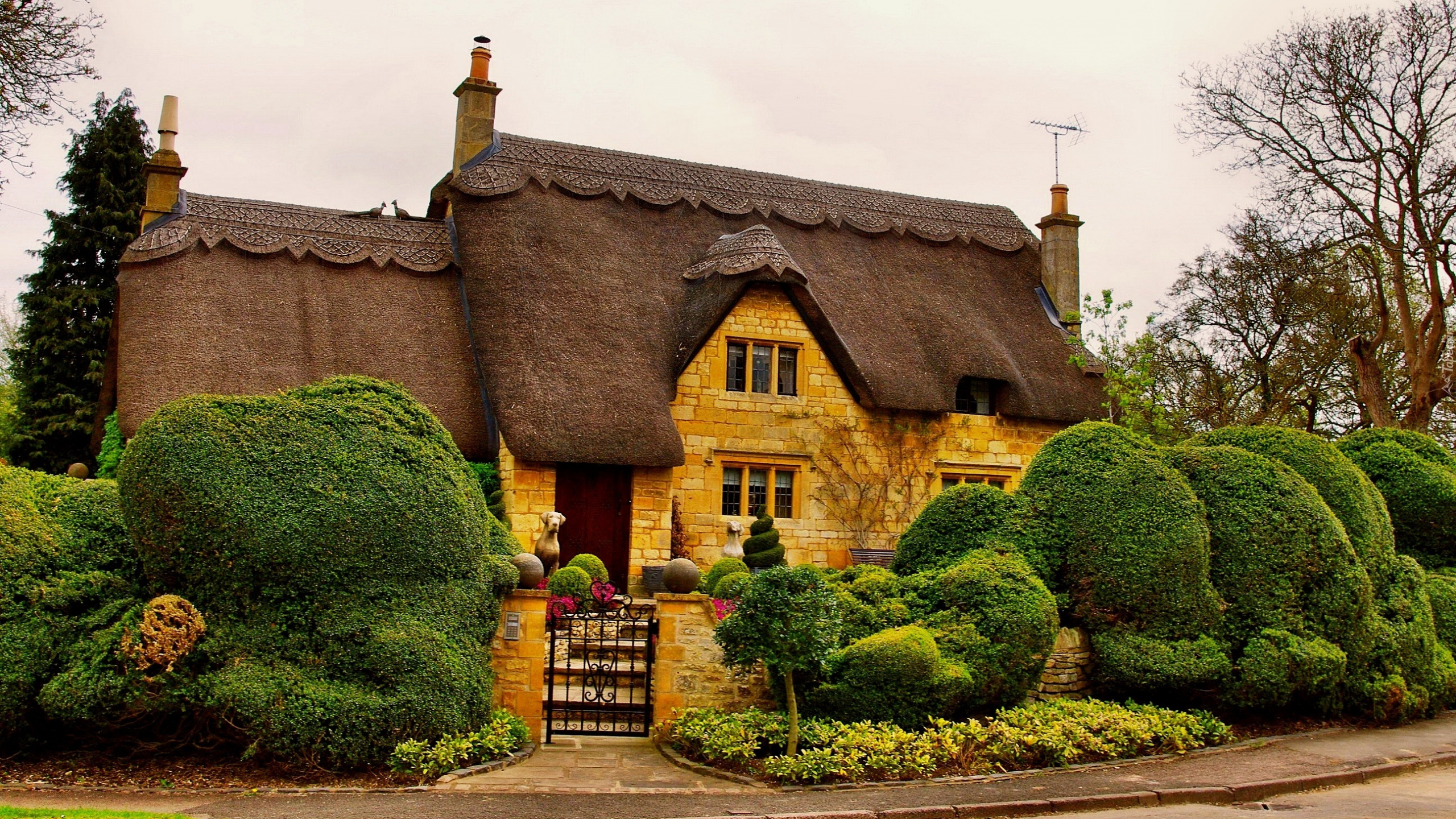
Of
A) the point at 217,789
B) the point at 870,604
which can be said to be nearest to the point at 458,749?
the point at 217,789

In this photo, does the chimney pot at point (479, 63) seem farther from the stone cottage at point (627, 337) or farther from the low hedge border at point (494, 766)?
the low hedge border at point (494, 766)

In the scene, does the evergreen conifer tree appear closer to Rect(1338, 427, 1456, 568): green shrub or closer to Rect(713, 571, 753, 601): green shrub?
Rect(713, 571, 753, 601): green shrub

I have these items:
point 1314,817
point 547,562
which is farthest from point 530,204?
point 1314,817

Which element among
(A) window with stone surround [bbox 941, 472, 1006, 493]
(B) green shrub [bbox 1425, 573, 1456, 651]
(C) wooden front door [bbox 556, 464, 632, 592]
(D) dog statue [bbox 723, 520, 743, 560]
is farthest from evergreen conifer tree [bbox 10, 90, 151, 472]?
(B) green shrub [bbox 1425, 573, 1456, 651]

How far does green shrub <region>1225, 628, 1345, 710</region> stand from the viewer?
39.0 ft

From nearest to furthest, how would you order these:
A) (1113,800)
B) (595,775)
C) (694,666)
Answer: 1. (1113,800)
2. (595,775)
3. (694,666)

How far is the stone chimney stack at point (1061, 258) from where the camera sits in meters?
25.0

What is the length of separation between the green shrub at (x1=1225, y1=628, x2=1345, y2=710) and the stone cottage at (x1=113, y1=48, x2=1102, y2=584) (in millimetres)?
8456

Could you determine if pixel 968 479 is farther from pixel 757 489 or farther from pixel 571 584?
pixel 571 584

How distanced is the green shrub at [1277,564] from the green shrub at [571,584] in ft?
24.3

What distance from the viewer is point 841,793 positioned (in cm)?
933

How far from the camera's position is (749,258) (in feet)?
65.5

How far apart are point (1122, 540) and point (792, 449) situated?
8.65 m

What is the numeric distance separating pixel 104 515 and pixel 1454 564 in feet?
53.2
